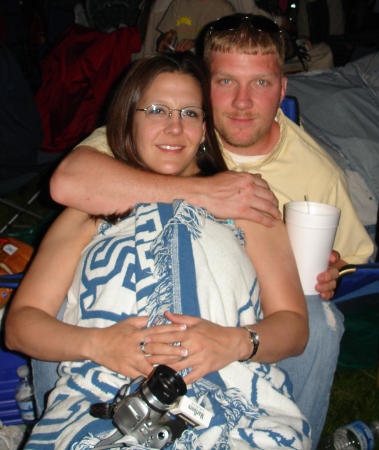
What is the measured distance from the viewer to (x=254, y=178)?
1748 mm

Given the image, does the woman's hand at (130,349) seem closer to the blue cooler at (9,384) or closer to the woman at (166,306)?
the woman at (166,306)

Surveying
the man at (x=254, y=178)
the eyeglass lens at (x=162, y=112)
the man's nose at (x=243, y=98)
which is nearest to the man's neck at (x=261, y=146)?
the man at (x=254, y=178)

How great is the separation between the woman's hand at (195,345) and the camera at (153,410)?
0.13 m

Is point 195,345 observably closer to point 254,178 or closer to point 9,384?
point 254,178

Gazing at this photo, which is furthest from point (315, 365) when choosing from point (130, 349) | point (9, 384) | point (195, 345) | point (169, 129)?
point (9, 384)

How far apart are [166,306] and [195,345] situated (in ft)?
0.45

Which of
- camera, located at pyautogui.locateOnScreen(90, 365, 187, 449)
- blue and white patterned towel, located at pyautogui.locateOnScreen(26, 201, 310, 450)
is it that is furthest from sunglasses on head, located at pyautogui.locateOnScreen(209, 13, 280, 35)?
camera, located at pyautogui.locateOnScreen(90, 365, 187, 449)

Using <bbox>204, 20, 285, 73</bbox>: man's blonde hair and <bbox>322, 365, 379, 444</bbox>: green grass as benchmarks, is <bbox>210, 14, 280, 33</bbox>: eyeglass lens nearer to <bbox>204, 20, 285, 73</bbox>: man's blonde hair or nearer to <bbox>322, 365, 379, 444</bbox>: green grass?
<bbox>204, 20, 285, 73</bbox>: man's blonde hair

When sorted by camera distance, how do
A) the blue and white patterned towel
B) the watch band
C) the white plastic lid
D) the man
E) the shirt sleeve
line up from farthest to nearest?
the shirt sleeve
the white plastic lid
the man
the watch band
the blue and white patterned towel

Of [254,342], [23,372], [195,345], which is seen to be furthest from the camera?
[23,372]

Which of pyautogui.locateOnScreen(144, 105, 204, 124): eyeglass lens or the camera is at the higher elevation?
pyautogui.locateOnScreen(144, 105, 204, 124): eyeglass lens

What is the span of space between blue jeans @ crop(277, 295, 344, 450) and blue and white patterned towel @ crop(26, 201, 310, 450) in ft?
0.75

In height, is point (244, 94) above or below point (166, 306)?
above

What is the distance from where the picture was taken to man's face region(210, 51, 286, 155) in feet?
6.64
